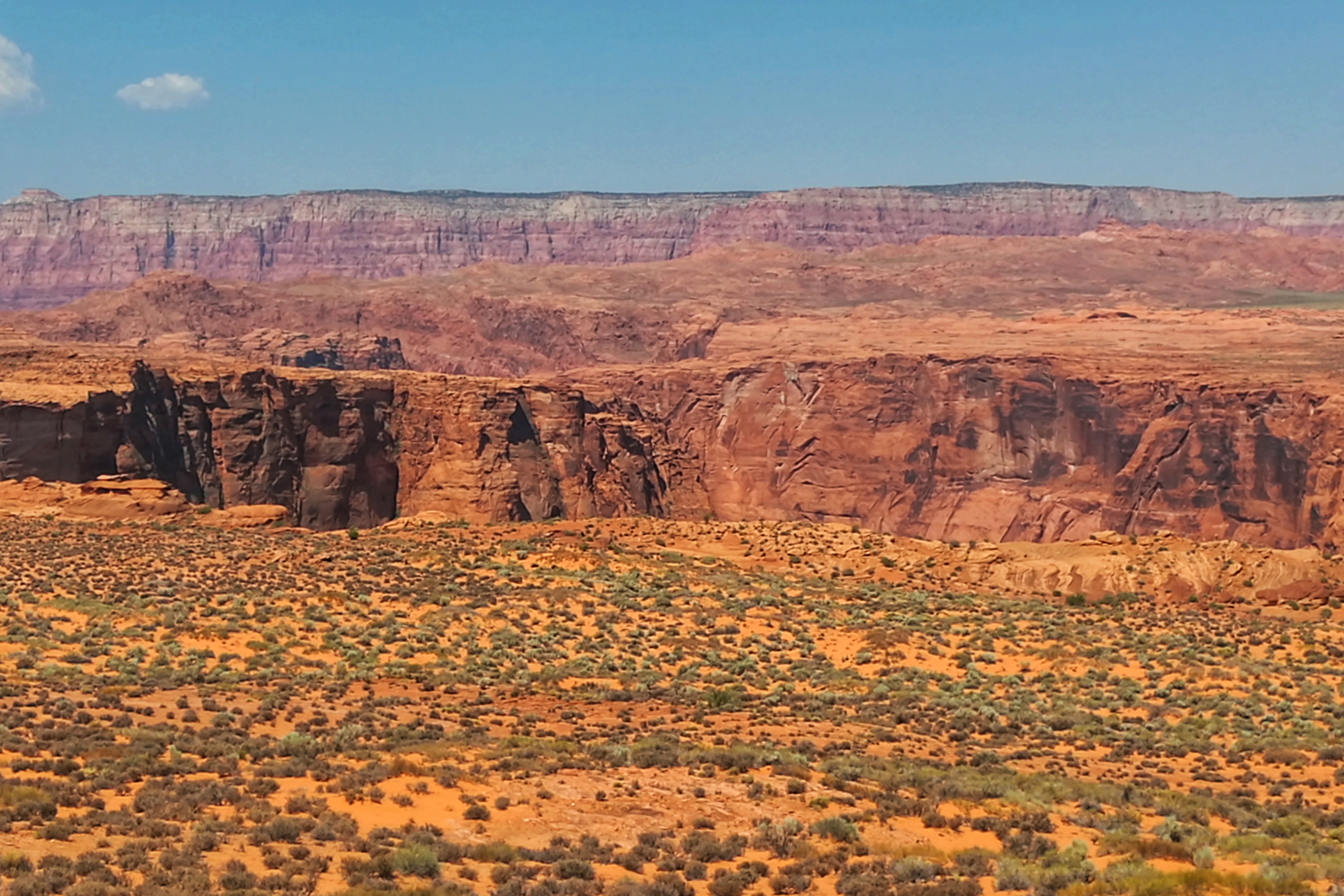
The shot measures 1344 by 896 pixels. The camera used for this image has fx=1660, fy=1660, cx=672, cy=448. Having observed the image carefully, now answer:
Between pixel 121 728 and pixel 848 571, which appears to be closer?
pixel 121 728

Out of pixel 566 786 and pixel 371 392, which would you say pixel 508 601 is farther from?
pixel 371 392

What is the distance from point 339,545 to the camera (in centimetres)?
4488

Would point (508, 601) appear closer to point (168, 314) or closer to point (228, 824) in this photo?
point (228, 824)

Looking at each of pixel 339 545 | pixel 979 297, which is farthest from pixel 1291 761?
pixel 979 297

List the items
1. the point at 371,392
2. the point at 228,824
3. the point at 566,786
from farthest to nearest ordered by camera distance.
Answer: the point at 371,392 → the point at 566,786 → the point at 228,824

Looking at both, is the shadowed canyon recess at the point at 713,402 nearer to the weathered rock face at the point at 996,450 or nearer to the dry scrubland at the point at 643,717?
the weathered rock face at the point at 996,450

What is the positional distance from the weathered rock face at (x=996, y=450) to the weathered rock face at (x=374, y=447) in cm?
1178

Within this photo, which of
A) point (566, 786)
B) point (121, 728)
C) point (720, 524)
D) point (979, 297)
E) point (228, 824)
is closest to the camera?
point (228, 824)

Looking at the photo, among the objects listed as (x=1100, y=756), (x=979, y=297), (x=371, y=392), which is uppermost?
(x=979, y=297)

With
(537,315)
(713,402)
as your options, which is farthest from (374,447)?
(537,315)

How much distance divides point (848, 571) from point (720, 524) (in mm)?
7322

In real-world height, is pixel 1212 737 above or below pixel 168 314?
below

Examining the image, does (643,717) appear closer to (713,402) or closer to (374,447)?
(374,447)

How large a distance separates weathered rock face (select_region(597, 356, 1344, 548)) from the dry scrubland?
1729 inches
